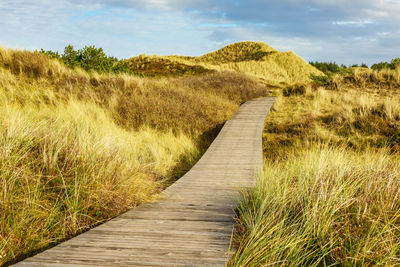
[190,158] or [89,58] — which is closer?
[190,158]

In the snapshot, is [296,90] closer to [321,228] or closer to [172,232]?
[321,228]

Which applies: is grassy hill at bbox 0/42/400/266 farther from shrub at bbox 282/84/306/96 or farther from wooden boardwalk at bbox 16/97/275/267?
wooden boardwalk at bbox 16/97/275/267

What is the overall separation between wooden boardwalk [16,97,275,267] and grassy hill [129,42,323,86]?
17637mm

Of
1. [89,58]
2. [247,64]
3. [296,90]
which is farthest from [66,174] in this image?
[247,64]

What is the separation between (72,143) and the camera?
434 cm

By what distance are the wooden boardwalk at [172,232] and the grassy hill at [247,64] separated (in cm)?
1764

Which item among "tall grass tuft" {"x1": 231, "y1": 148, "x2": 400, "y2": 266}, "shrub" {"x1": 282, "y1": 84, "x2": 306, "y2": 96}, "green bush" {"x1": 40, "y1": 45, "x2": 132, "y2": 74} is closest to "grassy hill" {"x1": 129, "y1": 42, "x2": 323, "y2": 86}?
"shrub" {"x1": 282, "y1": 84, "x2": 306, "y2": 96}

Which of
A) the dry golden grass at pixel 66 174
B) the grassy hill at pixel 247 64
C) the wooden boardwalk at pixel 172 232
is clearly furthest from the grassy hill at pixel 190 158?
the grassy hill at pixel 247 64

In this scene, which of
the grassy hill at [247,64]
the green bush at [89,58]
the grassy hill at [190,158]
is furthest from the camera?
the grassy hill at [247,64]

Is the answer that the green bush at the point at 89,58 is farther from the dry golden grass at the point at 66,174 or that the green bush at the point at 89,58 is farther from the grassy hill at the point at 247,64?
the grassy hill at the point at 247,64

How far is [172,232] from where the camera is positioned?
10.7ft

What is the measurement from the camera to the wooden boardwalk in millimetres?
2686

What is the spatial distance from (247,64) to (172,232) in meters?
33.1

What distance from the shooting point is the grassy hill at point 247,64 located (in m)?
26.9
